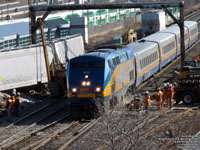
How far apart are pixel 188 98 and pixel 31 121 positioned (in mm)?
8989

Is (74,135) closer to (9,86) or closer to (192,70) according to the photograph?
(192,70)

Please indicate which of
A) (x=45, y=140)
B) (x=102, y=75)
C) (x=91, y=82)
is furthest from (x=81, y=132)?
(x=102, y=75)

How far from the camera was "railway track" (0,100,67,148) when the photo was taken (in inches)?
819

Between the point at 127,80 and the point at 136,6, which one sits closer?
the point at 127,80

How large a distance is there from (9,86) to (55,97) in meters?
3.41

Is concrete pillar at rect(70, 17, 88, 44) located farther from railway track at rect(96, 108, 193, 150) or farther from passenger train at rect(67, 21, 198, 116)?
railway track at rect(96, 108, 193, 150)

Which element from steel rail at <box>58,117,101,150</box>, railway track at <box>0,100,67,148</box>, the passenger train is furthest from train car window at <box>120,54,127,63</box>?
railway track at <box>0,100,67,148</box>

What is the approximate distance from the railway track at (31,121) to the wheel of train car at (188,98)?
686 centimetres

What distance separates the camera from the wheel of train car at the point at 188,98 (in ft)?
86.2

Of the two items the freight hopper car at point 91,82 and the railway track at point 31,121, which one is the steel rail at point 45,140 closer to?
the railway track at point 31,121

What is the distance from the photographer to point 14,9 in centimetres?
8900

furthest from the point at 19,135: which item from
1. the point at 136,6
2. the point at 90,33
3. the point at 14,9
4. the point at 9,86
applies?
the point at 14,9

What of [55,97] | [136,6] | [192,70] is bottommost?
[55,97]

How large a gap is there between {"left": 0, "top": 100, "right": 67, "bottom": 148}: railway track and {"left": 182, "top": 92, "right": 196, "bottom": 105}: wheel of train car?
6.86 metres
